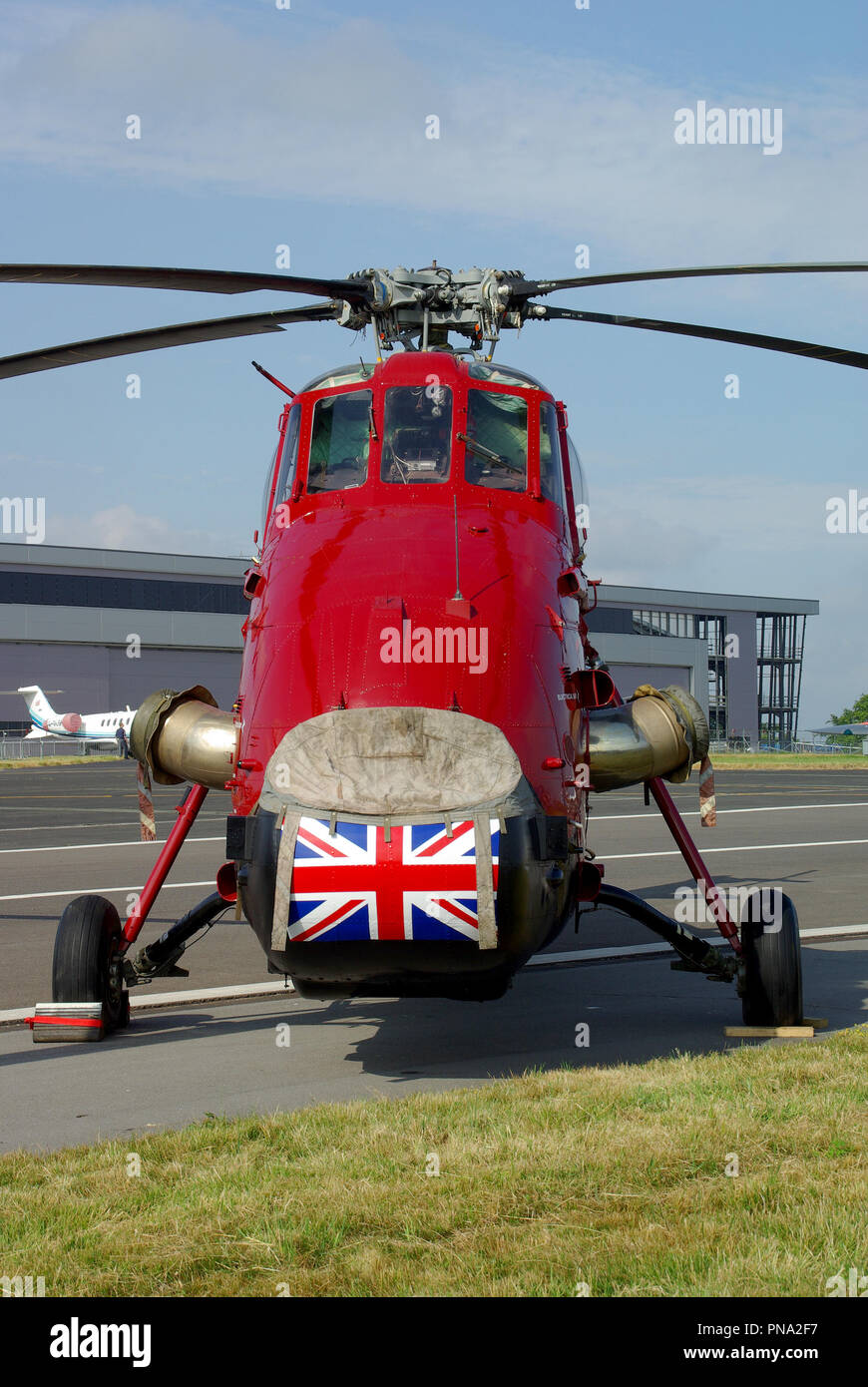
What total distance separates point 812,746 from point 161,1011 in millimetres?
92287

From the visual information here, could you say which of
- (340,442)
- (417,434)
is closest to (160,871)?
(340,442)

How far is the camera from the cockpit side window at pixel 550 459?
25.7 feet

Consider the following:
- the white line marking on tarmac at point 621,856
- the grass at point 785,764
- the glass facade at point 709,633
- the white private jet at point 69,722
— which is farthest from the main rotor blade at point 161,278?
the glass facade at point 709,633

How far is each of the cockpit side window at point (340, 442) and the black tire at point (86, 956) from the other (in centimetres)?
291

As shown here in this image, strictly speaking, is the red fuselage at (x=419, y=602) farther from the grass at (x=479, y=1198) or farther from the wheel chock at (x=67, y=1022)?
the wheel chock at (x=67, y=1022)

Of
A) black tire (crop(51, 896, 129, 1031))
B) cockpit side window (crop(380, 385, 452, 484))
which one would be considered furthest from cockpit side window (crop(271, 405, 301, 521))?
black tire (crop(51, 896, 129, 1031))

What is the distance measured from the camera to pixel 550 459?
7965 millimetres

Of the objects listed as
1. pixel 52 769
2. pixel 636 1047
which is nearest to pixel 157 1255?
pixel 636 1047

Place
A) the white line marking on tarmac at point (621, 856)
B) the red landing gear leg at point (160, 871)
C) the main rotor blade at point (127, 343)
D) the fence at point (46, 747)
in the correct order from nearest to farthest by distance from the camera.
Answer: the main rotor blade at point (127, 343)
the red landing gear leg at point (160, 871)
the white line marking on tarmac at point (621, 856)
the fence at point (46, 747)

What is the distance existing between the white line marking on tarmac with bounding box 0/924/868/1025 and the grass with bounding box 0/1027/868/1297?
269 centimetres

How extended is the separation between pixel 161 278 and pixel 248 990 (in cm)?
516

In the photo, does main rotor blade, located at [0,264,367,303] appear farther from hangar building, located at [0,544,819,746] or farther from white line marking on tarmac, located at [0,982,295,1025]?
hangar building, located at [0,544,819,746]
